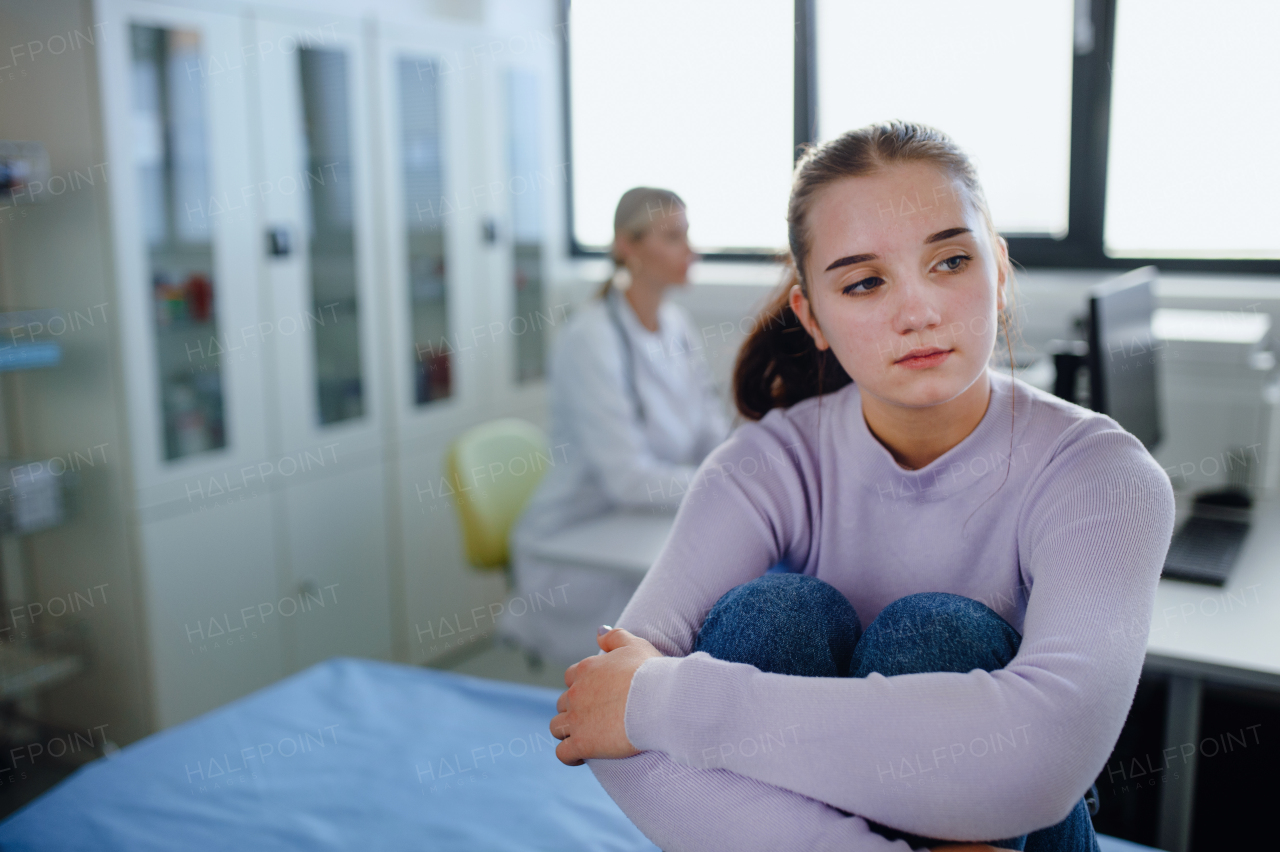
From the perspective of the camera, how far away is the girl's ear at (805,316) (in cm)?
121

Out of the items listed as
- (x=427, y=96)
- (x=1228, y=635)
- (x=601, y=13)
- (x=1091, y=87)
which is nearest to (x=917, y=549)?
(x=1228, y=635)

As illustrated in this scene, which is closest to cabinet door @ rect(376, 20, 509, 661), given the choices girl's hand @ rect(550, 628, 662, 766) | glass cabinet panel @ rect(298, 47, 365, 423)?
glass cabinet panel @ rect(298, 47, 365, 423)

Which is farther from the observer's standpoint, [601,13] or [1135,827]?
[601,13]

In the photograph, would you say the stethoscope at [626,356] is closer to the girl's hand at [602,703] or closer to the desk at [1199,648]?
the desk at [1199,648]

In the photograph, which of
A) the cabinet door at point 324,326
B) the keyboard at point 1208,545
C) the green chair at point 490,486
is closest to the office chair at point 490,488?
the green chair at point 490,486

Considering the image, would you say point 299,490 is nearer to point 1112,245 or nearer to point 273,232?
point 273,232

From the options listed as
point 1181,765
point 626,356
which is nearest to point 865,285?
point 1181,765

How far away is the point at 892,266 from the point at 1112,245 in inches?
91.1

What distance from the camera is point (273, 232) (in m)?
2.73

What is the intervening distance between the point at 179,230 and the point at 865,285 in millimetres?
2056

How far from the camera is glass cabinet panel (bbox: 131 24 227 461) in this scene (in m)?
2.45

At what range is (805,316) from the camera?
1.24 meters

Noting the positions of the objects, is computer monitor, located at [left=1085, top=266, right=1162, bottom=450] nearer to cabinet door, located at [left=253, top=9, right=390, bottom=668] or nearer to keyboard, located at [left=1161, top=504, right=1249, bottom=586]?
keyboard, located at [left=1161, top=504, right=1249, bottom=586]

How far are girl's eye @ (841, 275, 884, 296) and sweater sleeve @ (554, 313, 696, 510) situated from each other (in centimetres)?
119
